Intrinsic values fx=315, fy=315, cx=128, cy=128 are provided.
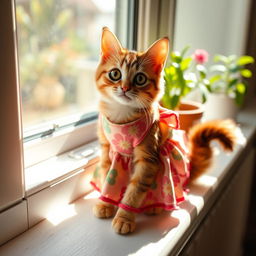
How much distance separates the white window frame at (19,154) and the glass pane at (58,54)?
3.1 inches

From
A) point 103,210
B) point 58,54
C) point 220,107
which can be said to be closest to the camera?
point 103,210

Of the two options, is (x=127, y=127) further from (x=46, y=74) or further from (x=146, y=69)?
(x=46, y=74)

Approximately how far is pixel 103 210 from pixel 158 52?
1.22 feet

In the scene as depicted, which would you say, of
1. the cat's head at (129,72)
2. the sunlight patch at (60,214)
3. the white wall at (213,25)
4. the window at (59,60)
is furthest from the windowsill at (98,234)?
the white wall at (213,25)

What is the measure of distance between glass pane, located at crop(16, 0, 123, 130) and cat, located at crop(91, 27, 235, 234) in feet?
0.84

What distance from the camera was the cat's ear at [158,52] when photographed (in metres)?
0.66

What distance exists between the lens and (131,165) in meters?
0.72

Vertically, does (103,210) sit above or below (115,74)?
below

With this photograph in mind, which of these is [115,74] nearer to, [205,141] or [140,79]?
[140,79]

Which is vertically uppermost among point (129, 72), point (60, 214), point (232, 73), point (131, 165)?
point (129, 72)

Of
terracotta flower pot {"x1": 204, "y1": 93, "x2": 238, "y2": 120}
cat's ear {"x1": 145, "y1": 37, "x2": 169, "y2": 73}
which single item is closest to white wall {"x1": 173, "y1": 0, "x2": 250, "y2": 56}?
terracotta flower pot {"x1": 204, "y1": 93, "x2": 238, "y2": 120}

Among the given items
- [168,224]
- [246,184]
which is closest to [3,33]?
[168,224]

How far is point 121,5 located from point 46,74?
32 cm

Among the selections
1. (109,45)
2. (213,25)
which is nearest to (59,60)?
(109,45)
